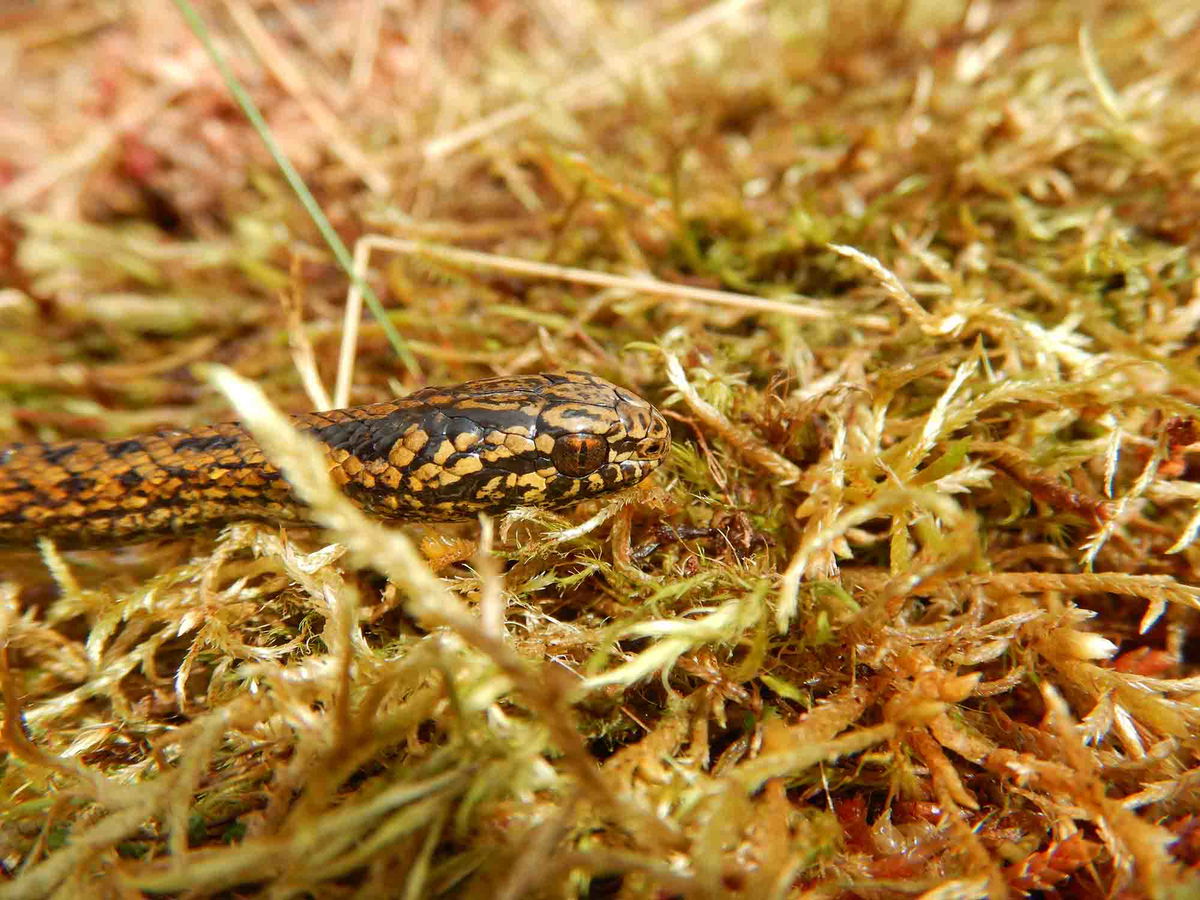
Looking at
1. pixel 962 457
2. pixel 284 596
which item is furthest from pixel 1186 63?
pixel 284 596

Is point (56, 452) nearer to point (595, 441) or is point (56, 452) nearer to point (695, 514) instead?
point (595, 441)

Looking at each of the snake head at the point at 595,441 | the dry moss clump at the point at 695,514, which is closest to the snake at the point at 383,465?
the snake head at the point at 595,441

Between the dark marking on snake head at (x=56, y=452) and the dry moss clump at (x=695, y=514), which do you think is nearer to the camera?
the dry moss clump at (x=695, y=514)

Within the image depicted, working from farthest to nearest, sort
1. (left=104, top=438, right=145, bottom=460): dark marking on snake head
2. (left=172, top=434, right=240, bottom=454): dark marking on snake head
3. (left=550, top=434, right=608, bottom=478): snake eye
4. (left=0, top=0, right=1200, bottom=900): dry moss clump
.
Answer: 1. (left=104, top=438, right=145, bottom=460): dark marking on snake head
2. (left=172, top=434, right=240, bottom=454): dark marking on snake head
3. (left=550, top=434, right=608, bottom=478): snake eye
4. (left=0, top=0, right=1200, bottom=900): dry moss clump

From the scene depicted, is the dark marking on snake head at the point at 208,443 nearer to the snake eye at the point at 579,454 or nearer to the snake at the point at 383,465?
the snake at the point at 383,465

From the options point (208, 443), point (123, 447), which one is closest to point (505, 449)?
point (208, 443)

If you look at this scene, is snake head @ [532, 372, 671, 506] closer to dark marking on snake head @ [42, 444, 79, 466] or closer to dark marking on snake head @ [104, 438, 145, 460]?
dark marking on snake head @ [104, 438, 145, 460]

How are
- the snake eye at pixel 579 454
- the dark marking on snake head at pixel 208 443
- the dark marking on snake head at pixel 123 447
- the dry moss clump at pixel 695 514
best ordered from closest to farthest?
the dry moss clump at pixel 695 514 → the snake eye at pixel 579 454 → the dark marking on snake head at pixel 208 443 → the dark marking on snake head at pixel 123 447

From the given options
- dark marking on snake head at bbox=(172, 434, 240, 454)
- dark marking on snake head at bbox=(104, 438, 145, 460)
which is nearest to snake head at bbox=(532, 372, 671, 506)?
dark marking on snake head at bbox=(172, 434, 240, 454)
